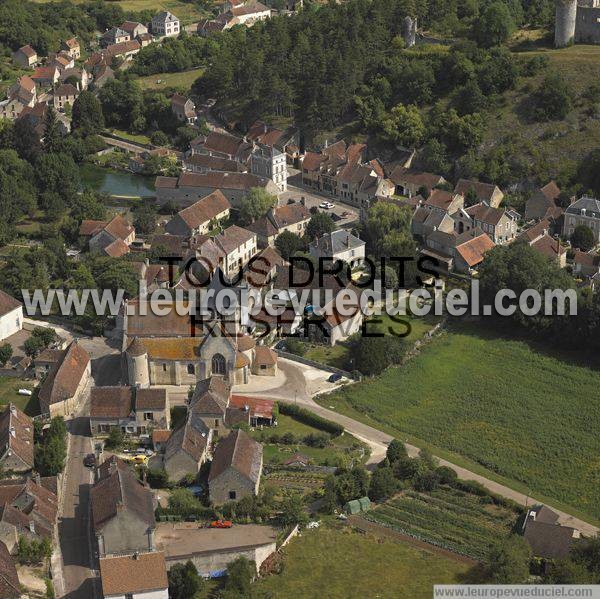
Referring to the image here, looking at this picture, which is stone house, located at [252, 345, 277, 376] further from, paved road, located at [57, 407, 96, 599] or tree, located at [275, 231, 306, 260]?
tree, located at [275, 231, 306, 260]

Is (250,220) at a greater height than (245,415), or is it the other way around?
(250,220)

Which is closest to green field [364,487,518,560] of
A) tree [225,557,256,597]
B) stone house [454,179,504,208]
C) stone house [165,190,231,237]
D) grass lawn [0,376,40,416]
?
tree [225,557,256,597]

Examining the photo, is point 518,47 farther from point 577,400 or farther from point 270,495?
point 270,495

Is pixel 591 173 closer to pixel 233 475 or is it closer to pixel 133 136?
pixel 133 136

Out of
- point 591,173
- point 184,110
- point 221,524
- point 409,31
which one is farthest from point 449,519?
point 409,31

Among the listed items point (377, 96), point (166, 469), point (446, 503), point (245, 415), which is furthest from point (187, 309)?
point (377, 96)

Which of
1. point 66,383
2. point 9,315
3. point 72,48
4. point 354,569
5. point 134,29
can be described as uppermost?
point 134,29
